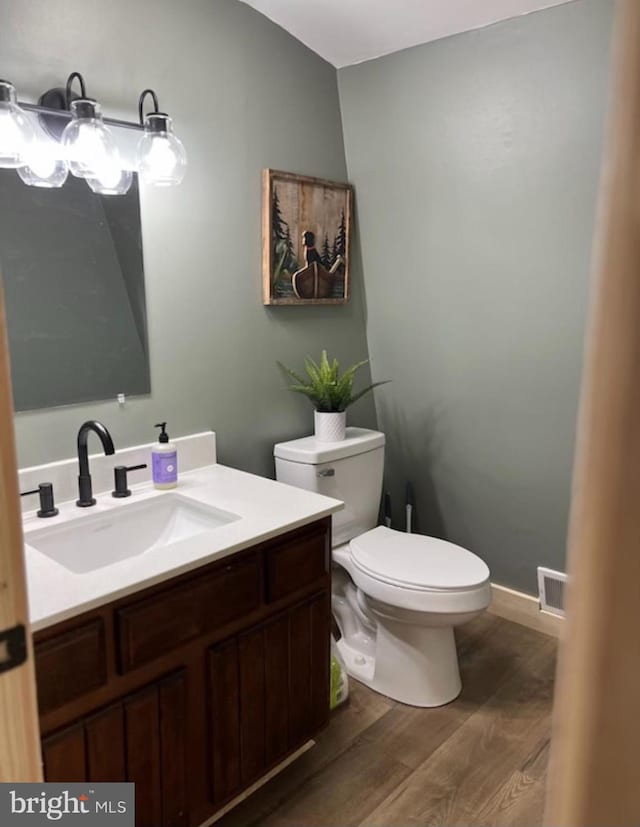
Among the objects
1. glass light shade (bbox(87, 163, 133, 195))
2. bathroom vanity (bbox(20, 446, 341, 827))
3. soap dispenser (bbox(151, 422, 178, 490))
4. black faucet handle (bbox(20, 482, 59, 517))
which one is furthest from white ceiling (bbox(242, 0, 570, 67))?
black faucet handle (bbox(20, 482, 59, 517))

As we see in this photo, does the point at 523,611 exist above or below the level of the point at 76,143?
below

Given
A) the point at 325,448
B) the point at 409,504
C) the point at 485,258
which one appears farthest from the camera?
the point at 409,504

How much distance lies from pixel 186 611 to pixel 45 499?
51cm

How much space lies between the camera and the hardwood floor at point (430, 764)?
172 centimetres

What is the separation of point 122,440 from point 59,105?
934 millimetres

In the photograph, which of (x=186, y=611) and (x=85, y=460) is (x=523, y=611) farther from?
(x=85, y=460)

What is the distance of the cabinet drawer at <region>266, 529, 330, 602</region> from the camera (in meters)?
1.67

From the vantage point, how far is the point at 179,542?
1.55 meters

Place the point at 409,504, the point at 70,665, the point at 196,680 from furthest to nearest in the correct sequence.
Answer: the point at 409,504 < the point at 196,680 < the point at 70,665

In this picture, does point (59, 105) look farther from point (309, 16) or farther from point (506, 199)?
point (506, 199)

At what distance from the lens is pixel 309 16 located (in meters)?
2.19

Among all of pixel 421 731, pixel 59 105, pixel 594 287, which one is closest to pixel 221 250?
pixel 59 105

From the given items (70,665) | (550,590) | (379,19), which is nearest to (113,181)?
(379,19)

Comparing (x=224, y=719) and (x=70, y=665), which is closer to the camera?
(x=70, y=665)
